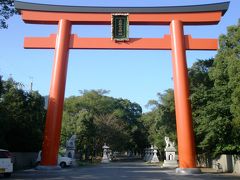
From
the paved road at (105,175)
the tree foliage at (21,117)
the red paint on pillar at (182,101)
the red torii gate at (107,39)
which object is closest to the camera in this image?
the paved road at (105,175)

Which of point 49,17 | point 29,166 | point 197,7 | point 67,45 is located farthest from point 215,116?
point 29,166

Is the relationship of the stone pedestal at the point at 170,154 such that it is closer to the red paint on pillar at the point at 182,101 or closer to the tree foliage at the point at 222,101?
the tree foliage at the point at 222,101

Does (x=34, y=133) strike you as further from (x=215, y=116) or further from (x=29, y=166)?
(x=215, y=116)

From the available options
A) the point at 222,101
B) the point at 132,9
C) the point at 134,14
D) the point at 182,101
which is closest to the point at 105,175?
the point at 182,101

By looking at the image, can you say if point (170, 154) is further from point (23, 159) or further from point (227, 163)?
point (23, 159)

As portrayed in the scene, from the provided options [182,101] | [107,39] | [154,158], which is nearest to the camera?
[182,101]

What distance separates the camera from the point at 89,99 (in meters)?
77.4

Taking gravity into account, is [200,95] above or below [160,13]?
below

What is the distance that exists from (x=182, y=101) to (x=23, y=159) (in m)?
14.4

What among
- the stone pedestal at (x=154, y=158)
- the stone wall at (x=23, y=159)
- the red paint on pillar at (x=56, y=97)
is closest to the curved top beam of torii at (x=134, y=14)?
the red paint on pillar at (x=56, y=97)

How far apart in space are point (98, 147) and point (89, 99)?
15026 millimetres

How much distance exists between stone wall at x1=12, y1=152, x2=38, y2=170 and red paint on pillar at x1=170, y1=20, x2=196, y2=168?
41.1 ft

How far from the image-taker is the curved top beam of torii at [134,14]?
1061 inches

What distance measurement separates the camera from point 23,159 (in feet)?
104
